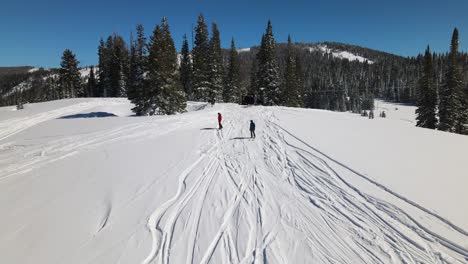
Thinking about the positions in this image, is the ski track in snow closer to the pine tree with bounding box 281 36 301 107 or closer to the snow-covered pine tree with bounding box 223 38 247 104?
the pine tree with bounding box 281 36 301 107

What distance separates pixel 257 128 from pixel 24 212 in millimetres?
15134

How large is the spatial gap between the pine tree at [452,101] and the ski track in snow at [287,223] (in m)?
35.7

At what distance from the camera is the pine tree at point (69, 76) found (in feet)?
187

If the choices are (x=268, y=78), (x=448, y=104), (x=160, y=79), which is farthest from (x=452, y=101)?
(x=160, y=79)

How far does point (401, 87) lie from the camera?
420 ft

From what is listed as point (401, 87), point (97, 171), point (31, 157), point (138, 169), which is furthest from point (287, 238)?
point (401, 87)

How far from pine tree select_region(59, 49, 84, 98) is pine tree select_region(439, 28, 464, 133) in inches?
2679

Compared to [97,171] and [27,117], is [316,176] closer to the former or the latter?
[97,171]

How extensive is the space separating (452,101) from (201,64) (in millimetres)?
38279

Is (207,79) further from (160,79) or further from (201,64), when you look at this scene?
(160,79)

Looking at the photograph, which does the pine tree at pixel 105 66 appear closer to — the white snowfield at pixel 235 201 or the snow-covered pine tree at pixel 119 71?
the snow-covered pine tree at pixel 119 71

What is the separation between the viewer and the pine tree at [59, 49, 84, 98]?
56.9 meters

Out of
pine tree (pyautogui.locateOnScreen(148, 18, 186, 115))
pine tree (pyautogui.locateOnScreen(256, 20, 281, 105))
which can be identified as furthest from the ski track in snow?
pine tree (pyautogui.locateOnScreen(256, 20, 281, 105))

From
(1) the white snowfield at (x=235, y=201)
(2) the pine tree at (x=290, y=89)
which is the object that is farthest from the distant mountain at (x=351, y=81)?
(1) the white snowfield at (x=235, y=201)
